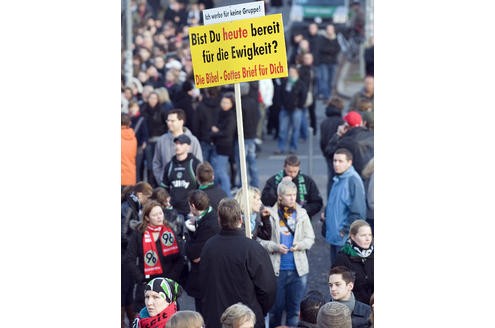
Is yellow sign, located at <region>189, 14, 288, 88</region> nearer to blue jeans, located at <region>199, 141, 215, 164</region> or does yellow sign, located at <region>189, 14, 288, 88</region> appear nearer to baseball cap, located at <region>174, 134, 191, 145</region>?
baseball cap, located at <region>174, 134, 191, 145</region>

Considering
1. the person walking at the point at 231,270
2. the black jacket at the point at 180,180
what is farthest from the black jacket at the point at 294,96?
the person walking at the point at 231,270

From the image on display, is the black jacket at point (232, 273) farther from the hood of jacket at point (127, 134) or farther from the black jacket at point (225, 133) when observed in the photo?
the black jacket at point (225, 133)

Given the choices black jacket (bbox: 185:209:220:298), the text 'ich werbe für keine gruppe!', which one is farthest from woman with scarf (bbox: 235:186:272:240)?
the text 'ich werbe für keine gruppe!'

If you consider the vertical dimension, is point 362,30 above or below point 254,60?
above

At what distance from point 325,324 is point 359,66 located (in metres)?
24.4

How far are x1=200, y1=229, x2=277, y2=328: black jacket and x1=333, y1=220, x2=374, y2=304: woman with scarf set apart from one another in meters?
0.69

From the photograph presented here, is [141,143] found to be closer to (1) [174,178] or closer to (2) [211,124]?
(2) [211,124]

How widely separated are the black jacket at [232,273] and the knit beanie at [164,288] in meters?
0.29

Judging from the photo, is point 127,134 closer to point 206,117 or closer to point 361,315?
point 206,117

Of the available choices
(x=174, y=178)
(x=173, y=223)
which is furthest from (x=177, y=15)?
(x=173, y=223)

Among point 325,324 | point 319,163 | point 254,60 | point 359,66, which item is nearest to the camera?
point 325,324

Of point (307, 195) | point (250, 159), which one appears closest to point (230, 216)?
point (307, 195)

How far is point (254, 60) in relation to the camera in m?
7.87

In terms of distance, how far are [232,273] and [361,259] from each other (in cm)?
104
